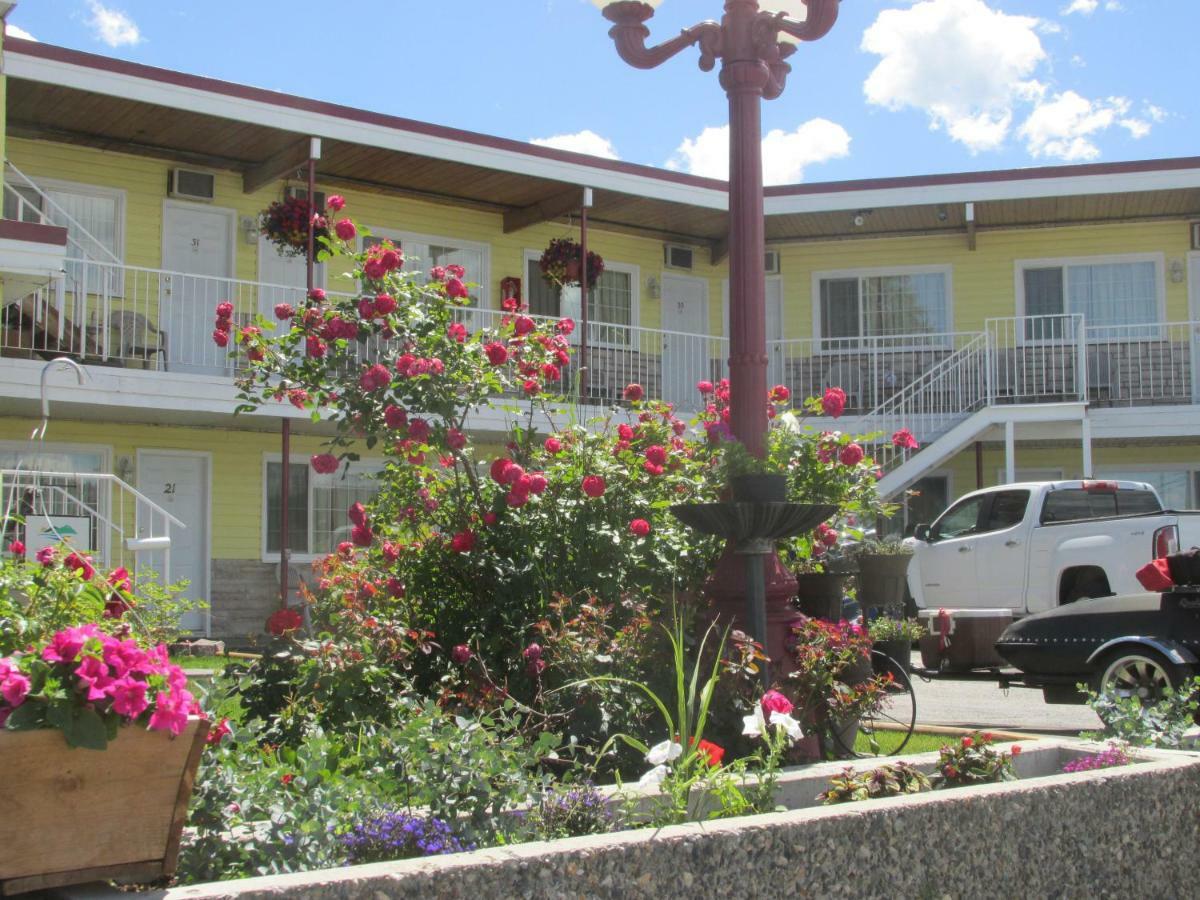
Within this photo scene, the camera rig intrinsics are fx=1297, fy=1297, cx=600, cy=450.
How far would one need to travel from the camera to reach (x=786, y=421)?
651cm

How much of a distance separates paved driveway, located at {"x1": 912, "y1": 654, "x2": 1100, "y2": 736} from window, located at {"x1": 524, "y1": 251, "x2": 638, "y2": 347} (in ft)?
23.7

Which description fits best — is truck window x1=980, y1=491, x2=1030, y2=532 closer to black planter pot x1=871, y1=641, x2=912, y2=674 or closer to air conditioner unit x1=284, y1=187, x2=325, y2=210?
black planter pot x1=871, y1=641, x2=912, y2=674

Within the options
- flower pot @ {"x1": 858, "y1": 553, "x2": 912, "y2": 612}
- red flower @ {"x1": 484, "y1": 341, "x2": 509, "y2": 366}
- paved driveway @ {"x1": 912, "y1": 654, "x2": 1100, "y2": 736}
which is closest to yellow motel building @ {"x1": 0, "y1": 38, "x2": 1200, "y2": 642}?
paved driveway @ {"x1": 912, "y1": 654, "x2": 1100, "y2": 736}

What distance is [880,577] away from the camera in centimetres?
717

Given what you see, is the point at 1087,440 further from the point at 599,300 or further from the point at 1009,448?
the point at 599,300

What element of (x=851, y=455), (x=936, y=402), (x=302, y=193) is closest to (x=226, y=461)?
(x=302, y=193)

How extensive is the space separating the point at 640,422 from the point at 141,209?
1099 centimetres

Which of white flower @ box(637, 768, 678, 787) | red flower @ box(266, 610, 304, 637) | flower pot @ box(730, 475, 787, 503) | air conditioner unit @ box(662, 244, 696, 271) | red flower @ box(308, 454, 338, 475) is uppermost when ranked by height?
air conditioner unit @ box(662, 244, 696, 271)

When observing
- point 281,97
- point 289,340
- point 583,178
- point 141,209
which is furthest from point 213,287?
point 289,340

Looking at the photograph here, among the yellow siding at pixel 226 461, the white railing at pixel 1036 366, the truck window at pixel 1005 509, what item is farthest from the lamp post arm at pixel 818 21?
the white railing at pixel 1036 366

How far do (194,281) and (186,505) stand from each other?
2.92 m

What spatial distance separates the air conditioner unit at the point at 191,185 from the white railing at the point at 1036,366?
10346 millimetres

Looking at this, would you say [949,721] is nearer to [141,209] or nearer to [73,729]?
[73,729]

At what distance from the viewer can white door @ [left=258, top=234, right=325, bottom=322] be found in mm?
16109
